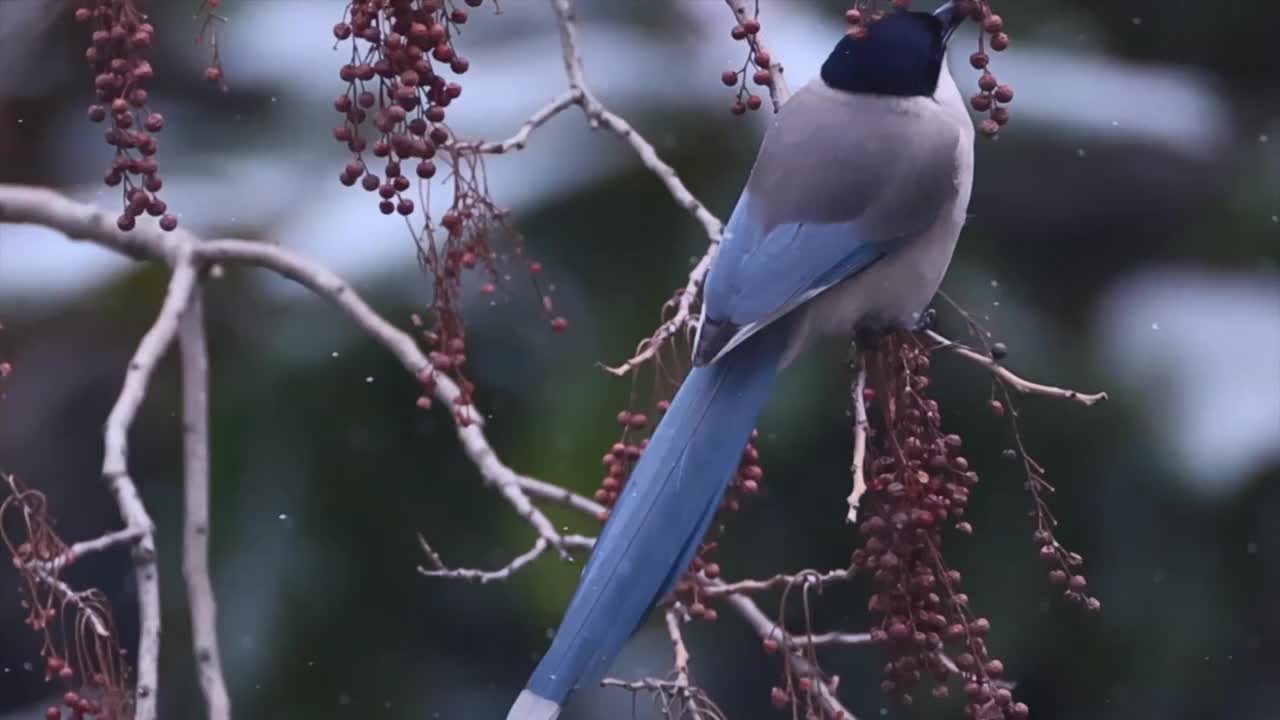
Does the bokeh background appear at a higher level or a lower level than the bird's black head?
lower

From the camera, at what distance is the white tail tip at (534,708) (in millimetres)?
1355

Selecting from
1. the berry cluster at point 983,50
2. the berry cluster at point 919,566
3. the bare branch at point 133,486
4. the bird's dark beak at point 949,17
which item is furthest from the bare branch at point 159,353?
the bird's dark beak at point 949,17

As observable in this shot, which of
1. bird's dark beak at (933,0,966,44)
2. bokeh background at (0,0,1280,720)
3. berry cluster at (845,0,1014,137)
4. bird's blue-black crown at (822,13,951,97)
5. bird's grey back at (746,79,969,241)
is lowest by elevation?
bokeh background at (0,0,1280,720)

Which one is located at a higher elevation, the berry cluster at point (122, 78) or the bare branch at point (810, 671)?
the berry cluster at point (122, 78)

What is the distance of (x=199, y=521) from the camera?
195cm

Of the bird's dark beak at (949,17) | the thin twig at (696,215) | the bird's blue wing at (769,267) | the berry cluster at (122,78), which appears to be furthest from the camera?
the bird's dark beak at (949,17)

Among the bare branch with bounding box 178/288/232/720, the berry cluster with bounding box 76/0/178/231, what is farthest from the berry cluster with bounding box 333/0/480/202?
the bare branch with bounding box 178/288/232/720

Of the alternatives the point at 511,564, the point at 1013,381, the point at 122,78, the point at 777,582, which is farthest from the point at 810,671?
the point at 122,78

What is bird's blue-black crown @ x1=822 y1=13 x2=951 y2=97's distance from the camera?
6.04ft

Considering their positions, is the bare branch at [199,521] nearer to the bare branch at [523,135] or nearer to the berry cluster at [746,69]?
the bare branch at [523,135]

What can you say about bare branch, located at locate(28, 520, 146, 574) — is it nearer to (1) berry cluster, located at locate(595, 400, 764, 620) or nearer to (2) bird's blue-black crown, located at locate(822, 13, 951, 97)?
(1) berry cluster, located at locate(595, 400, 764, 620)

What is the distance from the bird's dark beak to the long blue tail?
0.42 m

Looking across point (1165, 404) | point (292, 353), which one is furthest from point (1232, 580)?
point (292, 353)

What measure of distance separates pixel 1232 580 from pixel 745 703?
94cm
